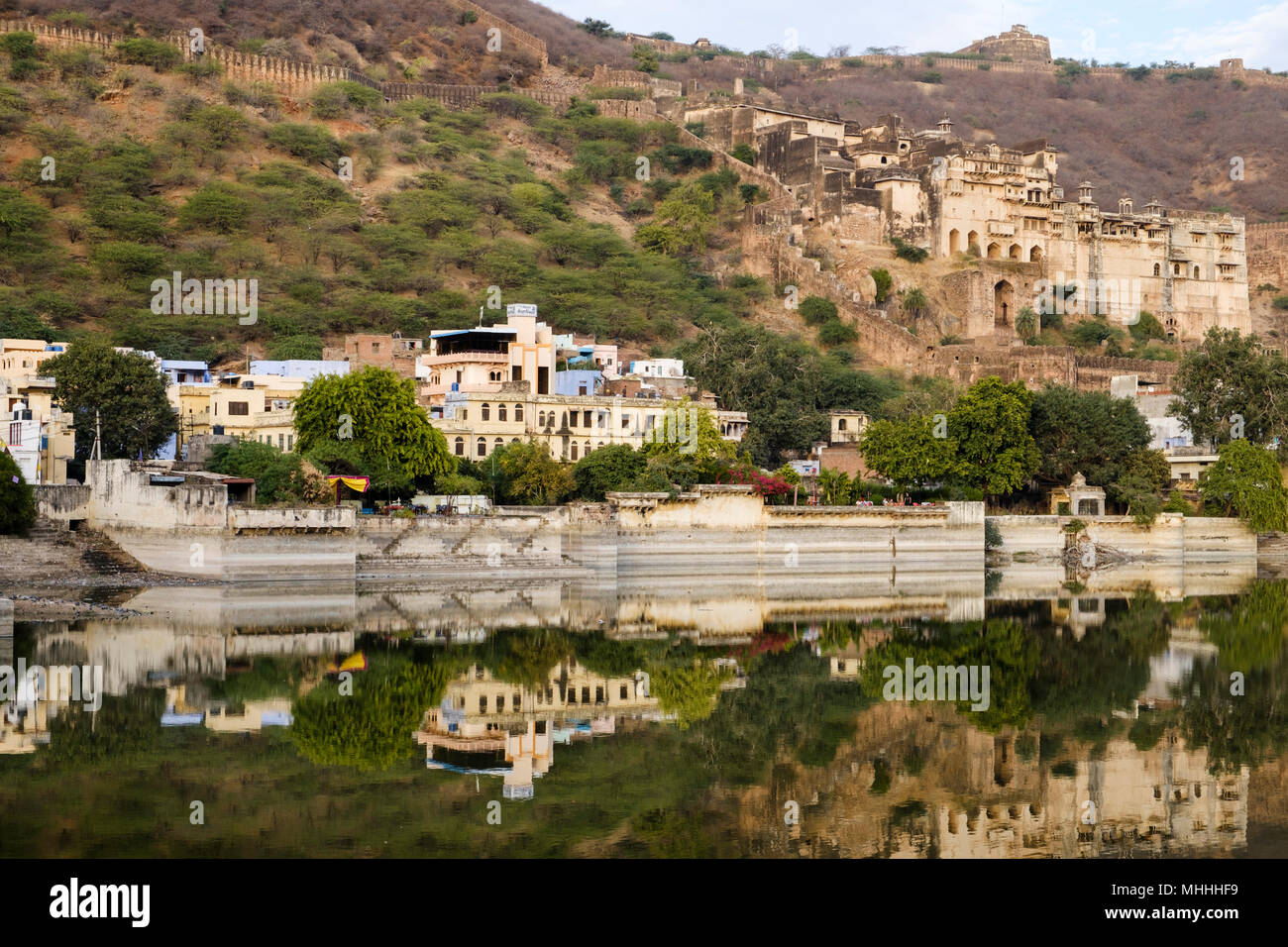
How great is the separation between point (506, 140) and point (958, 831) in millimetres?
77199

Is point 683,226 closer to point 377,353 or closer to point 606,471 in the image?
point 377,353

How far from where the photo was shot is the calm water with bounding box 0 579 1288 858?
52.2 feet

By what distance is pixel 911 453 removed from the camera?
48.9m

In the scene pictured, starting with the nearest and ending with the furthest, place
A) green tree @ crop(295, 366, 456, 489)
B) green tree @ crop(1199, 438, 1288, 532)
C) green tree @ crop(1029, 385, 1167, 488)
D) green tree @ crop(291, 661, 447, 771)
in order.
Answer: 1. green tree @ crop(291, 661, 447, 771)
2. green tree @ crop(295, 366, 456, 489)
3. green tree @ crop(1199, 438, 1288, 532)
4. green tree @ crop(1029, 385, 1167, 488)

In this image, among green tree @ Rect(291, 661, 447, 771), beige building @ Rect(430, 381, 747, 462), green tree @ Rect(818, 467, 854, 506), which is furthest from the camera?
beige building @ Rect(430, 381, 747, 462)

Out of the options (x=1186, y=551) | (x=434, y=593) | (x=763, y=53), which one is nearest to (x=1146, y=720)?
(x=434, y=593)

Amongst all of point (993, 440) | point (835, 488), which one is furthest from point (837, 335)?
point (835, 488)

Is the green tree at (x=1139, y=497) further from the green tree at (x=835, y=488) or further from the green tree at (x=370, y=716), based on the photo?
the green tree at (x=370, y=716)

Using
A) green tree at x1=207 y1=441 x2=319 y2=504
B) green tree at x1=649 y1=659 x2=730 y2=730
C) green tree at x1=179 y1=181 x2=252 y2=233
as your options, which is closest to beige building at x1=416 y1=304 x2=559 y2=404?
green tree at x1=207 y1=441 x2=319 y2=504

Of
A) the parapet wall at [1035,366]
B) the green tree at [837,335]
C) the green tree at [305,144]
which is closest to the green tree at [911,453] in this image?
the parapet wall at [1035,366]

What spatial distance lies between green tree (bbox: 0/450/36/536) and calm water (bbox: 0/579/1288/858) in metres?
5.01

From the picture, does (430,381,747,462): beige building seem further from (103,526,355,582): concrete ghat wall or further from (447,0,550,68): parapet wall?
(447,0,550,68): parapet wall

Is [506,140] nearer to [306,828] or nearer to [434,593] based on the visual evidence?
[434,593]
